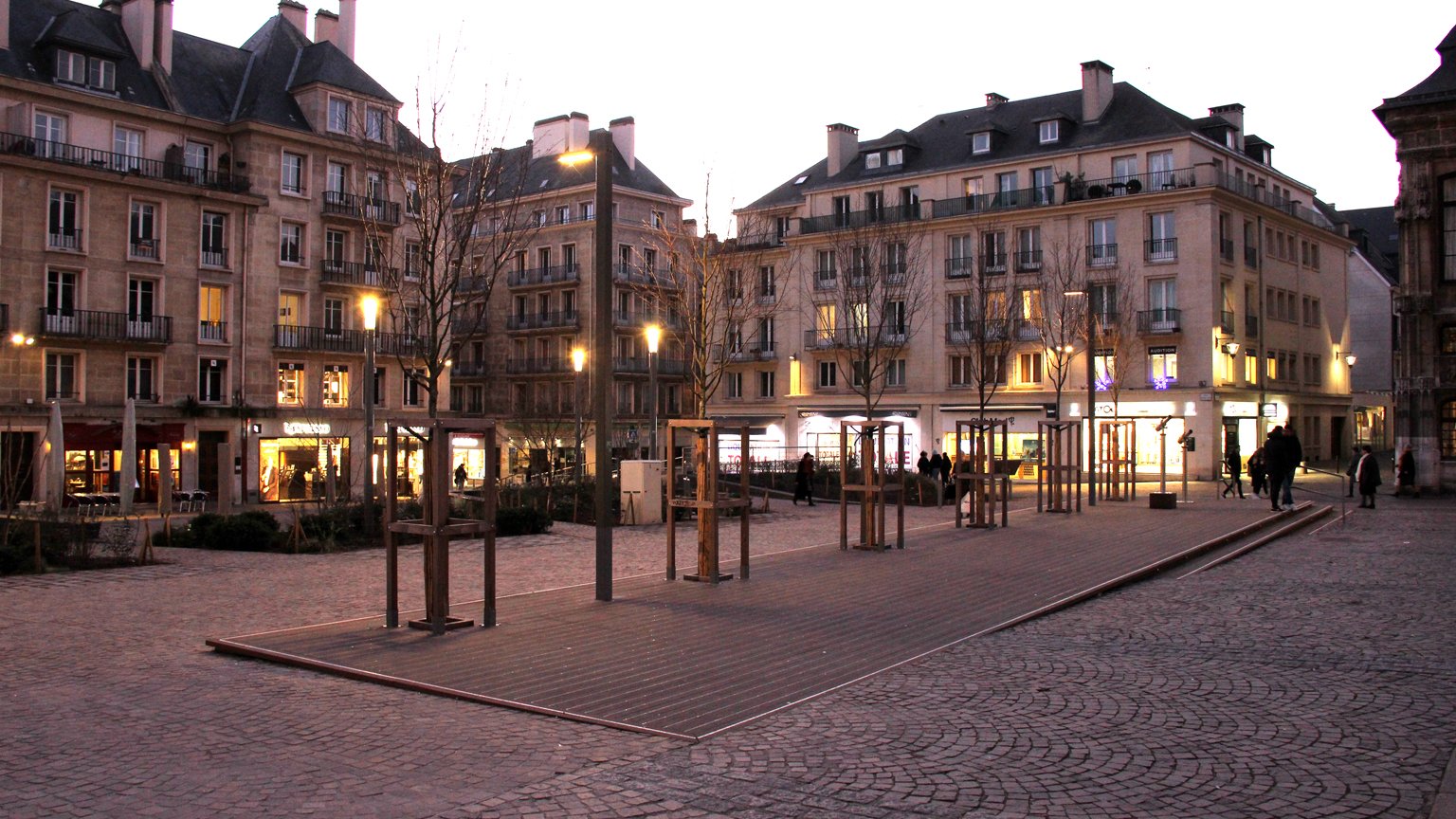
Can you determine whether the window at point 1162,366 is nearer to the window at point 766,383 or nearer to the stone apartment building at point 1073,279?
the stone apartment building at point 1073,279

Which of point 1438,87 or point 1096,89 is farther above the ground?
point 1096,89

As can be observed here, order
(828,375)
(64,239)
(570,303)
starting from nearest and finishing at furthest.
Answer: (64,239)
(828,375)
(570,303)

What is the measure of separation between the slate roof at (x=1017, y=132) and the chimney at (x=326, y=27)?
24536 millimetres

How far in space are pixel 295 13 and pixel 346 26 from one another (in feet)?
7.40

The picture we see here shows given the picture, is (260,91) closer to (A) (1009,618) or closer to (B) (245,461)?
(B) (245,461)

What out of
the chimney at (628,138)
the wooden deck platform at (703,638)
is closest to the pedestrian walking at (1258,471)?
the wooden deck platform at (703,638)

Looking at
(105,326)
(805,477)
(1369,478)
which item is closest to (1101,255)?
(1369,478)

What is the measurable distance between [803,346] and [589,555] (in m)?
45.6

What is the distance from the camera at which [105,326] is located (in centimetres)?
3950

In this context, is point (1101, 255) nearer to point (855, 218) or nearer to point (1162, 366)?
point (1162, 366)

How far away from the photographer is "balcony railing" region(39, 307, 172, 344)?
126 ft

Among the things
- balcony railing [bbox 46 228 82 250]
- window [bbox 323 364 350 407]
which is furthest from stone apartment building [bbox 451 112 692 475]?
balcony railing [bbox 46 228 82 250]

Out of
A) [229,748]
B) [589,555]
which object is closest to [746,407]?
[589,555]

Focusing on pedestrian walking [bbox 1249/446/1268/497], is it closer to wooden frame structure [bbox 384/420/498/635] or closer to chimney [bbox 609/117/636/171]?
wooden frame structure [bbox 384/420/498/635]
